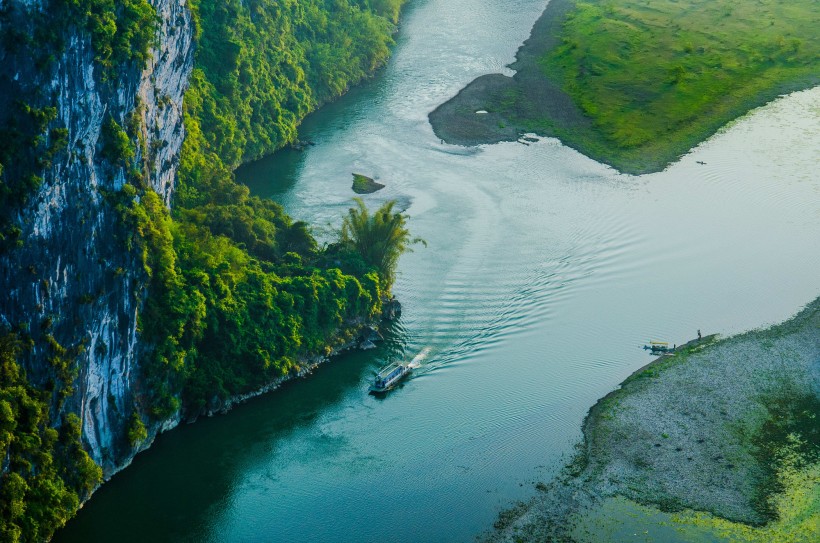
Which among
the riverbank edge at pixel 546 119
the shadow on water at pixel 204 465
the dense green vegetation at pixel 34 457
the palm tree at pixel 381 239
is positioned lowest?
the riverbank edge at pixel 546 119

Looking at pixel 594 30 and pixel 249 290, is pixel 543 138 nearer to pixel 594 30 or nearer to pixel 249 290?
pixel 594 30

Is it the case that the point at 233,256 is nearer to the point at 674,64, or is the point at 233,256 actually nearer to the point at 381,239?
the point at 381,239

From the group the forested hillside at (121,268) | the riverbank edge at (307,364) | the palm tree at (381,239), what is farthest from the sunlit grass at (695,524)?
the palm tree at (381,239)

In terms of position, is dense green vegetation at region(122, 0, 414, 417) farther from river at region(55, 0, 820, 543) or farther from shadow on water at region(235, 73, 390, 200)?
river at region(55, 0, 820, 543)

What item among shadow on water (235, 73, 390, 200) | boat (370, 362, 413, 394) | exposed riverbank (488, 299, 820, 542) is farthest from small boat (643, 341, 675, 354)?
shadow on water (235, 73, 390, 200)

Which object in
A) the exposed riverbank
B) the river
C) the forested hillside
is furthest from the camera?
the river

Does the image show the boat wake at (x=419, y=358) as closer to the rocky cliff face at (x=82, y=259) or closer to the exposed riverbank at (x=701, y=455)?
the exposed riverbank at (x=701, y=455)
